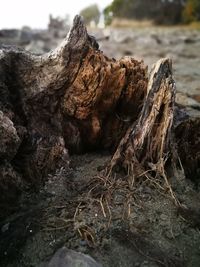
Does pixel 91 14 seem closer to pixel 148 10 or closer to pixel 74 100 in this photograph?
pixel 148 10

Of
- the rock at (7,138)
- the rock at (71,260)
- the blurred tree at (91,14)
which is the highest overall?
the blurred tree at (91,14)

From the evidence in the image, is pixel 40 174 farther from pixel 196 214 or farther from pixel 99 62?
pixel 196 214

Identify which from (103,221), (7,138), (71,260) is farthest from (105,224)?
(7,138)

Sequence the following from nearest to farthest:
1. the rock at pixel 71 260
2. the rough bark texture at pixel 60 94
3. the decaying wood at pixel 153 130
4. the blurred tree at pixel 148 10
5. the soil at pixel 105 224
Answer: the rock at pixel 71 260, the soil at pixel 105 224, the rough bark texture at pixel 60 94, the decaying wood at pixel 153 130, the blurred tree at pixel 148 10

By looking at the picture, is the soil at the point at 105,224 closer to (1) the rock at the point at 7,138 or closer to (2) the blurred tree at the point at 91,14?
(1) the rock at the point at 7,138

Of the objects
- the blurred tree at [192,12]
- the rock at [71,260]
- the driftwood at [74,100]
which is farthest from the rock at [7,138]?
the blurred tree at [192,12]

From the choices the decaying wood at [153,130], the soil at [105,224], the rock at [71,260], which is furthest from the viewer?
the decaying wood at [153,130]

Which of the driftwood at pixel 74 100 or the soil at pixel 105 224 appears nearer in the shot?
the soil at pixel 105 224
